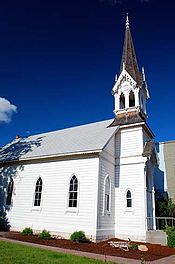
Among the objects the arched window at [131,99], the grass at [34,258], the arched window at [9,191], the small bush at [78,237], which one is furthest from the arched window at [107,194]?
the arched window at [9,191]

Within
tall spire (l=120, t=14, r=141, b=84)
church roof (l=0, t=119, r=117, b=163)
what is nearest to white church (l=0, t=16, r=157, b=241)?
church roof (l=0, t=119, r=117, b=163)

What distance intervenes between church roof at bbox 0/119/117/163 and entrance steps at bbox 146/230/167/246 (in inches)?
283

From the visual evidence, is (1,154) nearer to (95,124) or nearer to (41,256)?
(95,124)

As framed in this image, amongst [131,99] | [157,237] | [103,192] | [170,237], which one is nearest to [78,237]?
[103,192]

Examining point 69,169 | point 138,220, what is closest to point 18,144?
point 69,169

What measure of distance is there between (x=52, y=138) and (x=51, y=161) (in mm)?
5224

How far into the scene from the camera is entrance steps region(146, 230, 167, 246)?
18.1 metres

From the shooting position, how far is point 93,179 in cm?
1853

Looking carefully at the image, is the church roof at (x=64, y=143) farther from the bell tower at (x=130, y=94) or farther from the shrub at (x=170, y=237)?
the shrub at (x=170, y=237)

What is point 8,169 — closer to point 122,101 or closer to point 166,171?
point 122,101

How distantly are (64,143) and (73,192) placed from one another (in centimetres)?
513

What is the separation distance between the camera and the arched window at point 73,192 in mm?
19081

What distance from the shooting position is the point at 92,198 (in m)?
18.1

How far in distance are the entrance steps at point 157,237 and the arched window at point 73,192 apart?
579 cm
